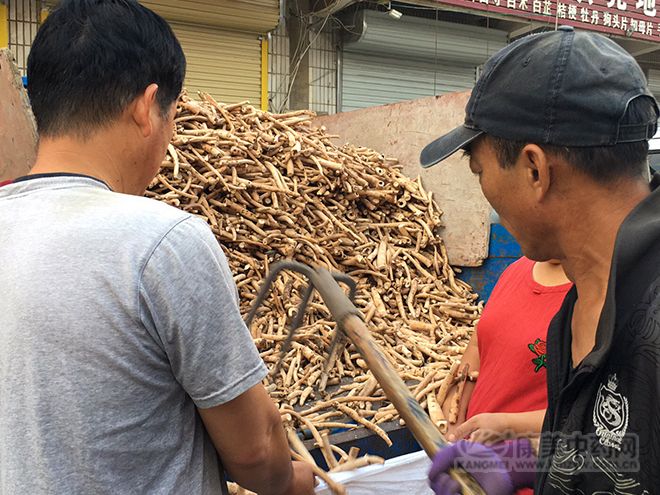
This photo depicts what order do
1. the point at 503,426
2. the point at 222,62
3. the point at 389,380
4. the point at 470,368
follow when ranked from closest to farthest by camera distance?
the point at 389,380 < the point at 503,426 < the point at 470,368 < the point at 222,62

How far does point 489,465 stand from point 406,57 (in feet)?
33.3

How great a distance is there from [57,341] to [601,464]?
1.03m

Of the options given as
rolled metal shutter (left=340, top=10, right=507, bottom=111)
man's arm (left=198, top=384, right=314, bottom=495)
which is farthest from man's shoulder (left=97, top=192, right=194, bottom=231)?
rolled metal shutter (left=340, top=10, right=507, bottom=111)

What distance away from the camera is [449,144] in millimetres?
1352

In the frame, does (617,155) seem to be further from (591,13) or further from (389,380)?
(591,13)

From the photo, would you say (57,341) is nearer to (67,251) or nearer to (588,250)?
(67,251)

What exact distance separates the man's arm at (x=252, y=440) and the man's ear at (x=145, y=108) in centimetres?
60

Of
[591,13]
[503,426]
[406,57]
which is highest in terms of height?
[591,13]

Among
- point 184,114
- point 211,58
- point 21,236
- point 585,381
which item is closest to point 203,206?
point 184,114

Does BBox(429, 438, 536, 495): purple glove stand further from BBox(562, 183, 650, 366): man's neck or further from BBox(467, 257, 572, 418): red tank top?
BBox(562, 183, 650, 366): man's neck

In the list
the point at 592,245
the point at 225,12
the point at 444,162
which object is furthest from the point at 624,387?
the point at 225,12

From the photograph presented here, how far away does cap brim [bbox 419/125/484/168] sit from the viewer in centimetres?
128

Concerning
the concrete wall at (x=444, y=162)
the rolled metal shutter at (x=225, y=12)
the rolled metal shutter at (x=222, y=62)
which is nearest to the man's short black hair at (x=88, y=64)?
the concrete wall at (x=444, y=162)

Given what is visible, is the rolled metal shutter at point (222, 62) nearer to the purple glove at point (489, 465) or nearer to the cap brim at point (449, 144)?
the cap brim at point (449, 144)
